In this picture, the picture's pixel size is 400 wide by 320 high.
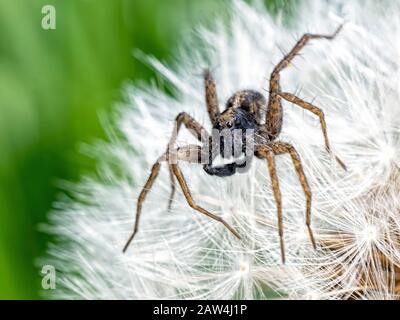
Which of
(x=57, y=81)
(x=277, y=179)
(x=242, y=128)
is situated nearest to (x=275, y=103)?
(x=242, y=128)

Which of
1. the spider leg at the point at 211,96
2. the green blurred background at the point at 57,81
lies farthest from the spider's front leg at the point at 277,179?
the green blurred background at the point at 57,81

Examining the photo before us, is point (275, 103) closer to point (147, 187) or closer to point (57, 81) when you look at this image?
point (147, 187)

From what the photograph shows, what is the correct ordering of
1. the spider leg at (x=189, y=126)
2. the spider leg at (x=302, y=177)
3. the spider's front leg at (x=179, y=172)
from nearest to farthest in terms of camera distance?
the spider leg at (x=302, y=177)
the spider's front leg at (x=179, y=172)
the spider leg at (x=189, y=126)

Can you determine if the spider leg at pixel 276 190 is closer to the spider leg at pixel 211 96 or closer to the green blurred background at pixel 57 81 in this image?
the spider leg at pixel 211 96

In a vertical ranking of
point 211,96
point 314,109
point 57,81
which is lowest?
point 314,109

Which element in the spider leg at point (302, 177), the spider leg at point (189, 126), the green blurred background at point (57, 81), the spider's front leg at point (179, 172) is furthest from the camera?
the green blurred background at point (57, 81)

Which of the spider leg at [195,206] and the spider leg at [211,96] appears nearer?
the spider leg at [195,206]
